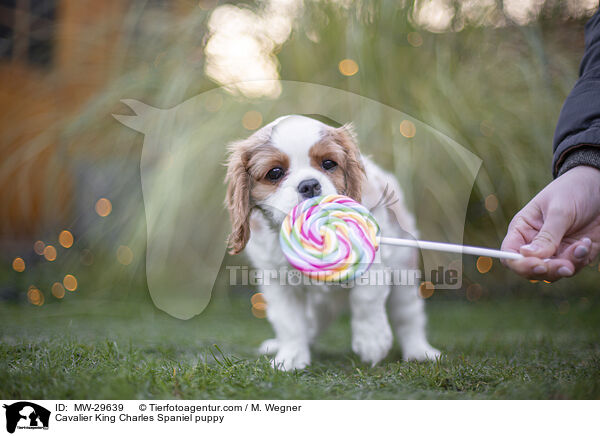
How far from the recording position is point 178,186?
6.30ft

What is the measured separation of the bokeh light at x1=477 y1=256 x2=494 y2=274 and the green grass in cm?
31

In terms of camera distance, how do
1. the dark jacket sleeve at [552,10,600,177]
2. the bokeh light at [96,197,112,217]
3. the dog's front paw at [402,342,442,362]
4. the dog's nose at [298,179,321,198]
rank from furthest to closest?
the bokeh light at [96,197,112,217], the dog's front paw at [402,342,442,362], the dark jacket sleeve at [552,10,600,177], the dog's nose at [298,179,321,198]

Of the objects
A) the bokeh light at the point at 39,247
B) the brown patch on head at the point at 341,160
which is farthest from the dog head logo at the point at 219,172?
the bokeh light at the point at 39,247

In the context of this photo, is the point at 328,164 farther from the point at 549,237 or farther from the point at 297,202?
the point at 549,237

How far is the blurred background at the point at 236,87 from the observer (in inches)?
79.7

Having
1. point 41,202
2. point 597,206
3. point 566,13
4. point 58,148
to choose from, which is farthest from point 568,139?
point 41,202

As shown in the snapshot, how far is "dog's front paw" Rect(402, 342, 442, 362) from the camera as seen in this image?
167 centimetres

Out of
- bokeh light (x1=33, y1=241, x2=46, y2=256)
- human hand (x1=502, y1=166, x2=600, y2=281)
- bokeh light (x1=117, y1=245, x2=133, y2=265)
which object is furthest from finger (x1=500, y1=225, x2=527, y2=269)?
bokeh light (x1=33, y1=241, x2=46, y2=256)

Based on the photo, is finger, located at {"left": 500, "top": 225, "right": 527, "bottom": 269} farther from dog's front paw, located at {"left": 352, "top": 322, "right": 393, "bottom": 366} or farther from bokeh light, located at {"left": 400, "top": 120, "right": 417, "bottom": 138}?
bokeh light, located at {"left": 400, "top": 120, "right": 417, "bottom": 138}

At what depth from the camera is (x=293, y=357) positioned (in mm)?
1584

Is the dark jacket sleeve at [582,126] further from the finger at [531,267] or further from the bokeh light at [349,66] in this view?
the bokeh light at [349,66]

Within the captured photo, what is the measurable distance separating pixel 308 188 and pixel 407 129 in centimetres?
74

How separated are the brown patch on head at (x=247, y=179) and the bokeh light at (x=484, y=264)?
1441 millimetres

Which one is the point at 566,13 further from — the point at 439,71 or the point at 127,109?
the point at 127,109
